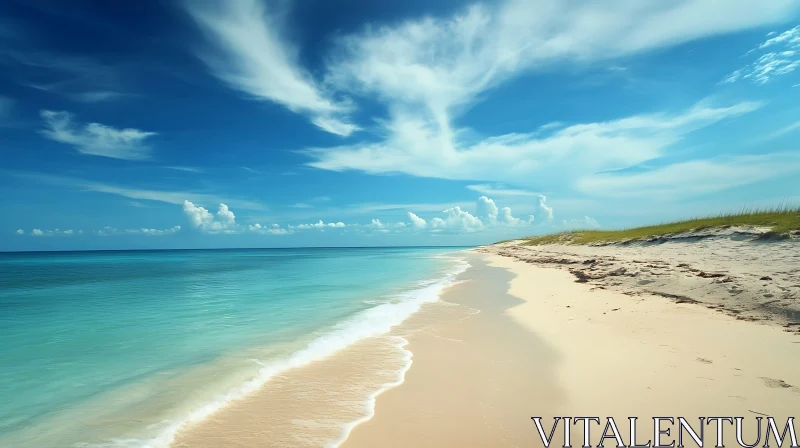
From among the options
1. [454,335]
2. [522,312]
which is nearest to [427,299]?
[522,312]

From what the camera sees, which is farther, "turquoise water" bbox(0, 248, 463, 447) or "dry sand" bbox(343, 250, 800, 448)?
"turquoise water" bbox(0, 248, 463, 447)

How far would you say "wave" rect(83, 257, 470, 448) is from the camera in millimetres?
4297

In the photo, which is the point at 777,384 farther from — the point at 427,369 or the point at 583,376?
the point at 427,369

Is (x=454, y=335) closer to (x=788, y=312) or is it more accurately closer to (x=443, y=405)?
(x=443, y=405)

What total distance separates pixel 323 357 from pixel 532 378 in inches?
157

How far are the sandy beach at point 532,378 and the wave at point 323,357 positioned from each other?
157mm

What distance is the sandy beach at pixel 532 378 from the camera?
13.5ft

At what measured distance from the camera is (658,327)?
774 centimetres

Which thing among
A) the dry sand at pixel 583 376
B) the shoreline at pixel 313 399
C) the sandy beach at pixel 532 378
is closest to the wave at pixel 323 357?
the shoreline at pixel 313 399

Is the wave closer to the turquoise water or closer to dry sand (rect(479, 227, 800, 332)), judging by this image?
the turquoise water

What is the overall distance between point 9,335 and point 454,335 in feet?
41.6

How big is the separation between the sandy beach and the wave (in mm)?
157

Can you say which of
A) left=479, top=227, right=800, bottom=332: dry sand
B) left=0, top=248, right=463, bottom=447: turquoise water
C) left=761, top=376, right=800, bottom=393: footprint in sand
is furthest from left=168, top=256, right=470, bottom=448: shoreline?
left=479, top=227, right=800, bottom=332: dry sand

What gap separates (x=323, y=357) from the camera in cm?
727
